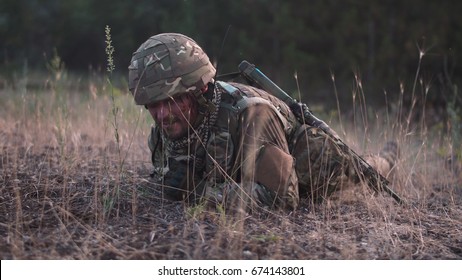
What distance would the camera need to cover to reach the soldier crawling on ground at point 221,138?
3.51 meters

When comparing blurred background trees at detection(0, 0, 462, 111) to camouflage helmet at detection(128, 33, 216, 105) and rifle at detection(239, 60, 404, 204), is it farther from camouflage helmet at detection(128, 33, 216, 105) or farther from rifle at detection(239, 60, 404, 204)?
camouflage helmet at detection(128, 33, 216, 105)

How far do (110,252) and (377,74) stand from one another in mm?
9808

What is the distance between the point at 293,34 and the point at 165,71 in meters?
11.5

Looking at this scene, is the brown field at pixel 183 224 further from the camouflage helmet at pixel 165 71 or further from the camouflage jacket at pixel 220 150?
the camouflage helmet at pixel 165 71

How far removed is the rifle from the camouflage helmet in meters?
0.51

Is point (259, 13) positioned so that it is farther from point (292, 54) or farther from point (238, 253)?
point (238, 253)

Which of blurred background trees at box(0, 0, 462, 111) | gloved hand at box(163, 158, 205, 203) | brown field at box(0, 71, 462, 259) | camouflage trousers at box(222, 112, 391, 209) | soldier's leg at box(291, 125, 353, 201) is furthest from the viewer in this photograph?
blurred background trees at box(0, 0, 462, 111)

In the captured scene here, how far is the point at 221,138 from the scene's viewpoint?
3.64m

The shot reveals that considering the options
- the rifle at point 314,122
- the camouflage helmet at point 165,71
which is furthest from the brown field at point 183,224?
the camouflage helmet at point 165,71

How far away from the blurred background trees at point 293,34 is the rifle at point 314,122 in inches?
155

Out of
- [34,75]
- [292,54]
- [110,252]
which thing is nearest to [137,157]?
[110,252]

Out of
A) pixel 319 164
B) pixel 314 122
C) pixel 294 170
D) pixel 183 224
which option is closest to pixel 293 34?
pixel 314 122

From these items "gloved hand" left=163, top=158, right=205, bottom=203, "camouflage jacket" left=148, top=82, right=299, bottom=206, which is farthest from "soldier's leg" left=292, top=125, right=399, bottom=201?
"gloved hand" left=163, top=158, right=205, bottom=203

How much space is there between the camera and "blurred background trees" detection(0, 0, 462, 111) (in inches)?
451
